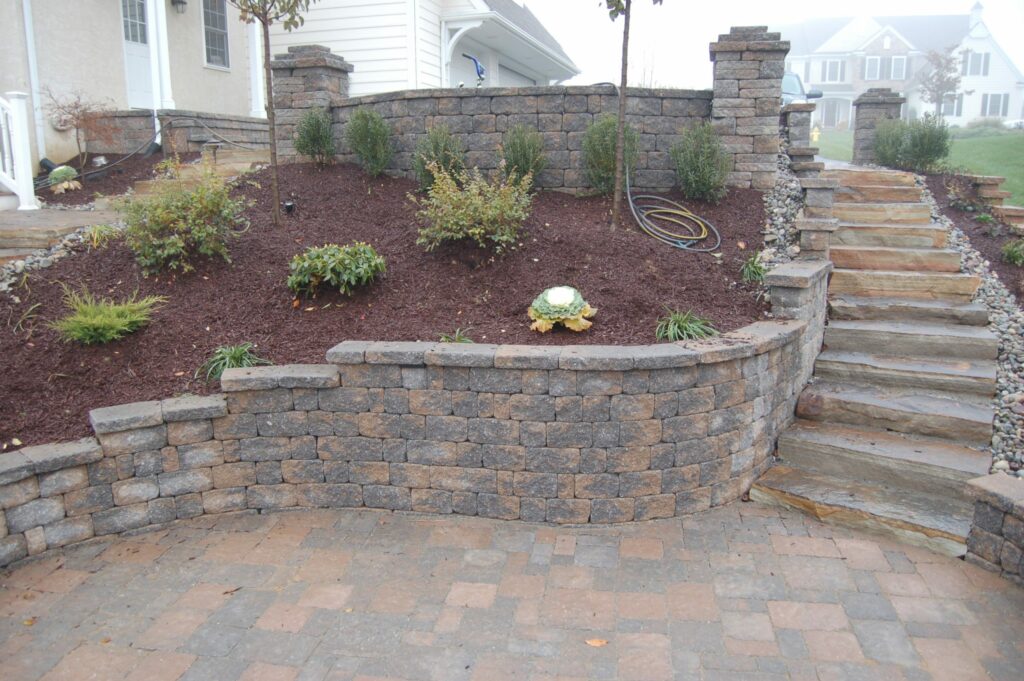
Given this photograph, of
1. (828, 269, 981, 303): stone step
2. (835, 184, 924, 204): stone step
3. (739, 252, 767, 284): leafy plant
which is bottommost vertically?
(828, 269, 981, 303): stone step

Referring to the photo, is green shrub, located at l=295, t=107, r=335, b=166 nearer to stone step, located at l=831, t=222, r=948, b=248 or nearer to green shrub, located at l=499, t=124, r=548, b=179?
green shrub, located at l=499, t=124, r=548, b=179

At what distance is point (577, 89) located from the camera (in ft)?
22.9

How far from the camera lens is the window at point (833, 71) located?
153 ft

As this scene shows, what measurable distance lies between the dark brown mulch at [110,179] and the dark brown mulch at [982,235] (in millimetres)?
8845

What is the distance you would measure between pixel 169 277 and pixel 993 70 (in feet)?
166

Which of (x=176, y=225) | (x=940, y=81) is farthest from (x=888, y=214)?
(x=940, y=81)

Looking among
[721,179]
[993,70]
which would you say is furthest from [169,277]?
[993,70]

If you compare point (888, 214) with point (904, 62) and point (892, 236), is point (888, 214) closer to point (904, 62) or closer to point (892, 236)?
point (892, 236)

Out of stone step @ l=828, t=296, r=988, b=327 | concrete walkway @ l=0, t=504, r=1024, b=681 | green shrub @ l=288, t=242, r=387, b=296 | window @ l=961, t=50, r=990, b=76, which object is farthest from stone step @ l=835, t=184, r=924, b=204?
window @ l=961, t=50, r=990, b=76

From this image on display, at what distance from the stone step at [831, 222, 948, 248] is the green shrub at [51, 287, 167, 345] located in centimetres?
561

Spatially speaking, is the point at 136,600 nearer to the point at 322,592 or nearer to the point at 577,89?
the point at 322,592

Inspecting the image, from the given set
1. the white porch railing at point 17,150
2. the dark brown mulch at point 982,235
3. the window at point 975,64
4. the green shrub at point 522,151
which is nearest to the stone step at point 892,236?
the dark brown mulch at point 982,235

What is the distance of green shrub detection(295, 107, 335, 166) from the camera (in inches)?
294

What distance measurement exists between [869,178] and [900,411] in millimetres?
3913
